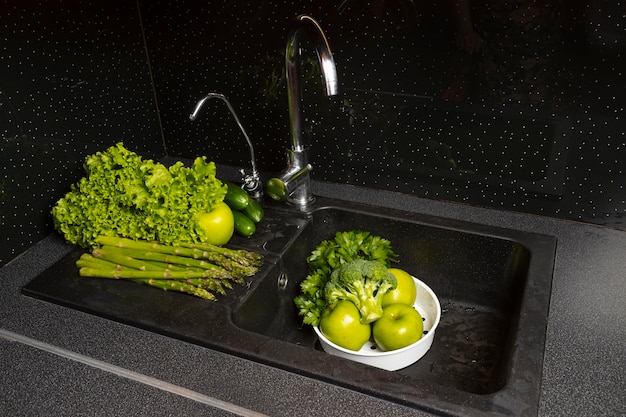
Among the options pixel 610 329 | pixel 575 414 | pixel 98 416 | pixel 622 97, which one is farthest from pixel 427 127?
pixel 98 416

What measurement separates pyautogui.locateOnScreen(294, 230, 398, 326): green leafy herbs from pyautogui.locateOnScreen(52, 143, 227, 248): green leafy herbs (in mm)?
237

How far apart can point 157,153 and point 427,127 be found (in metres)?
0.75

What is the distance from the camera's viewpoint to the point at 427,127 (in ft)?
4.03

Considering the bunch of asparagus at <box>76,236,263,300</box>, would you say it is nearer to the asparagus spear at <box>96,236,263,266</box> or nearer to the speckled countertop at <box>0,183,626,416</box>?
the asparagus spear at <box>96,236,263,266</box>

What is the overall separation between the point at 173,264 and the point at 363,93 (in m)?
0.57

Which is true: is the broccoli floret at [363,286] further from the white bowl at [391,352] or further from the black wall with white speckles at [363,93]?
the black wall with white speckles at [363,93]

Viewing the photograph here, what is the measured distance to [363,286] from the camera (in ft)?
3.33

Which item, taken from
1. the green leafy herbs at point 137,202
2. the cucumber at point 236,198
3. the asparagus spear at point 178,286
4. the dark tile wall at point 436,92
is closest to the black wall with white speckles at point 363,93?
the dark tile wall at point 436,92

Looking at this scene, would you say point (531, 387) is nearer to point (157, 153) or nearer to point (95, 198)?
point (95, 198)

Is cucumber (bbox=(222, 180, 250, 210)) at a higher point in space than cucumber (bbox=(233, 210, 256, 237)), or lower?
higher

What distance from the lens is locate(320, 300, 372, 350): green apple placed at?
3.22ft

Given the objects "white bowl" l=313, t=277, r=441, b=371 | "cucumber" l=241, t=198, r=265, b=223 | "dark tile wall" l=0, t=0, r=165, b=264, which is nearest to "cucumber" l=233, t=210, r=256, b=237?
"cucumber" l=241, t=198, r=265, b=223

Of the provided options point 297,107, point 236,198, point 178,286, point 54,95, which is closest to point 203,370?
point 178,286

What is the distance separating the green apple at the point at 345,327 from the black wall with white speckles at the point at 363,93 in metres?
0.43
